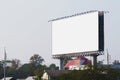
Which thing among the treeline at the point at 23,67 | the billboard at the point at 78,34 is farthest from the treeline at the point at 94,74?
the treeline at the point at 23,67

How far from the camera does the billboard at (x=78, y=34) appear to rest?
278ft

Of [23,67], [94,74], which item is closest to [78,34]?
[94,74]

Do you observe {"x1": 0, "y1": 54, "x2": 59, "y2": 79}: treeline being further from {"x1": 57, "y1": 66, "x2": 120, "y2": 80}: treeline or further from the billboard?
{"x1": 57, "y1": 66, "x2": 120, "y2": 80}: treeline

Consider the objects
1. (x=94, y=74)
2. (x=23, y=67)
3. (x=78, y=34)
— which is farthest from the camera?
(x=23, y=67)

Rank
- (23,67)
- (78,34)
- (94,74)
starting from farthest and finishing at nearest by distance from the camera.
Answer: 1. (23,67)
2. (78,34)
3. (94,74)

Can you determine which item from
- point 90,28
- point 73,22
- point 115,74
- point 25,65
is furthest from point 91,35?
point 25,65

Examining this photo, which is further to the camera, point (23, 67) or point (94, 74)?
point (23, 67)

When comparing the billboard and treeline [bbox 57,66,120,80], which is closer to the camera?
treeline [bbox 57,66,120,80]

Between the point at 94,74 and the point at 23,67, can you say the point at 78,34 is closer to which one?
the point at 94,74

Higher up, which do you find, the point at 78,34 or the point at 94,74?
the point at 78,34

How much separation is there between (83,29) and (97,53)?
4741mm

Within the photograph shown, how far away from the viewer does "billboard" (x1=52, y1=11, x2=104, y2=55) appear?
3342 inches

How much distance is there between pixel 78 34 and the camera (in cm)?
8875

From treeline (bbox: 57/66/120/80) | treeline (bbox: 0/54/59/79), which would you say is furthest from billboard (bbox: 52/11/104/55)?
treeline (bbox: 0/54/59/79)
